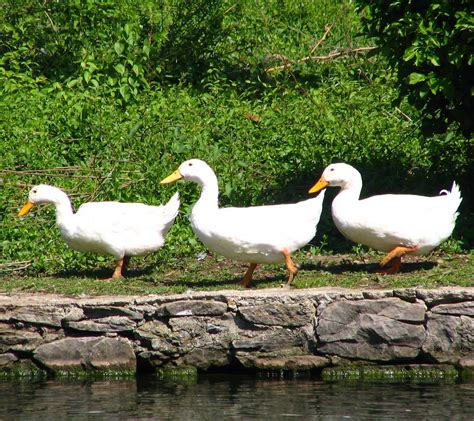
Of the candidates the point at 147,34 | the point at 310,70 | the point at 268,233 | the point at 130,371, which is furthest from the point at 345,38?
the point at 130,371

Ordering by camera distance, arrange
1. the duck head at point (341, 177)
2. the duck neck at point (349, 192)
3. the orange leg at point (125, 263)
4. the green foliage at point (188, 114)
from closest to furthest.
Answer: the duck neck at point (349, 192) → the duck head at point (341, 177) → the orange leg at point (125, 263) → the green foliage at point (188, 114)

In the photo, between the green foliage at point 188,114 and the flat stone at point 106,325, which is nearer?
the flat stone at point 106,325

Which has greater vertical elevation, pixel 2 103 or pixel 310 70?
pixel 310 70

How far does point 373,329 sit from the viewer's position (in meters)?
7.62

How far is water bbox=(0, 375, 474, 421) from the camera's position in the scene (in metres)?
6.70

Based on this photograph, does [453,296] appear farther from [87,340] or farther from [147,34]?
[147,34]

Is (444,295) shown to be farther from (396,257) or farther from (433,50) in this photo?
(433,50)

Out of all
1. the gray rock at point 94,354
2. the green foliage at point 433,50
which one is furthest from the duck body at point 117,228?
the green foliage at point 433,50

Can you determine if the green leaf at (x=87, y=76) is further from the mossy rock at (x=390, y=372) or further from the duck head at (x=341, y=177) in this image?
the mossy rock at (x=390, y=372)

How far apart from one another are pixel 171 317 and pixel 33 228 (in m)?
3.02

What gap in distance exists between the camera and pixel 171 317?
7762mm

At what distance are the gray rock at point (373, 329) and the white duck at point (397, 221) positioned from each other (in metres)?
0.95

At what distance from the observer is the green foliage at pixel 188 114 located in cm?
1071

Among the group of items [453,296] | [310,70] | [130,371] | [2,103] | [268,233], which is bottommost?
[130,371]
